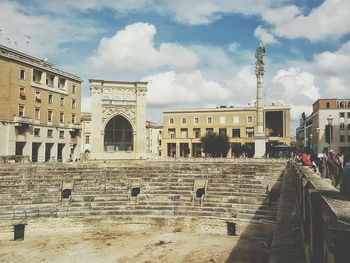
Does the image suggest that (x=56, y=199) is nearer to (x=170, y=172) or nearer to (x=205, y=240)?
(x=170, y=172)

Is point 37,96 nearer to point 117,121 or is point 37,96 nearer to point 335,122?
point 117,121

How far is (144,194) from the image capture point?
2852 cm

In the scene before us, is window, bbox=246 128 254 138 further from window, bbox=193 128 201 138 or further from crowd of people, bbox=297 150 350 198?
crowd of people, bbox=297 150 350 198

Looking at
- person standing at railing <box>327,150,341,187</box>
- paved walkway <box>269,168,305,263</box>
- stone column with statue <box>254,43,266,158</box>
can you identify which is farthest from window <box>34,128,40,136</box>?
person standing at railing <box>327,150,341,187</box>

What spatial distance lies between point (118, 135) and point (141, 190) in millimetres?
13840

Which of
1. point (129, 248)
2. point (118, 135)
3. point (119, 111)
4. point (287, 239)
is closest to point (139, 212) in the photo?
point (129, 248)

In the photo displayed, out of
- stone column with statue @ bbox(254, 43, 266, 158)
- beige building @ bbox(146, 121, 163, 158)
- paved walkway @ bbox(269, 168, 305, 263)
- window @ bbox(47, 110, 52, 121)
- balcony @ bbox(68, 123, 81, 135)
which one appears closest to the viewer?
paved walkway @ bbox(269, 168, 305, 263)

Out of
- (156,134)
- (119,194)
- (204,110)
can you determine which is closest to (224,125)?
(204,110)

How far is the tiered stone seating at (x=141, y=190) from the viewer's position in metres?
25.6

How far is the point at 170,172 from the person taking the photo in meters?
32.2

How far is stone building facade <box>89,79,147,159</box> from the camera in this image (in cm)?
4125

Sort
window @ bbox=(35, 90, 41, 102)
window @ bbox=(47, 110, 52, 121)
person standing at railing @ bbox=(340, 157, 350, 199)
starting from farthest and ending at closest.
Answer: window @ bbox=(47, 110, 52, 121) < window @ bbox=(35, 90, 41, 102) < person standing at railing @ bbox=(340, 157, 350, 199)

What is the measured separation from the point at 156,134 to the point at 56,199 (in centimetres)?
5768

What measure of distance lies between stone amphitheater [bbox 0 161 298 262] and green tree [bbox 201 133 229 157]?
92.0 ft
